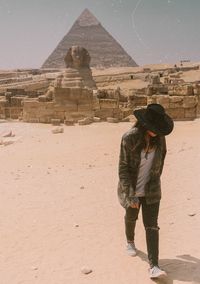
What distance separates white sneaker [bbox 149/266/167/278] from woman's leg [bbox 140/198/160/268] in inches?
1.7

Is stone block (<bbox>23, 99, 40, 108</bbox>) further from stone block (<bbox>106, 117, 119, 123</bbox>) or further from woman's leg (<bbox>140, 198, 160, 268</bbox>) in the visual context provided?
woman's leg (<bbox>140, 198, 160, 268</bbox>)

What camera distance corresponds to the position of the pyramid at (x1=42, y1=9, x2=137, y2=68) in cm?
10794

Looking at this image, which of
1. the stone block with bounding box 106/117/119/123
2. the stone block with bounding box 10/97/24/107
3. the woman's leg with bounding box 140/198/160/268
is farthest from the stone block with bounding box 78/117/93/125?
the woman's leg with bounding box 140/198/160/268

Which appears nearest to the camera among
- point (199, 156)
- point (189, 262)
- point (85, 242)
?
point (189, 262)

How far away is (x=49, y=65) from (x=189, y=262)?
11178cm

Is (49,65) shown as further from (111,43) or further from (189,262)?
(189,262)

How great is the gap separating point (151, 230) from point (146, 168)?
567 millimetres

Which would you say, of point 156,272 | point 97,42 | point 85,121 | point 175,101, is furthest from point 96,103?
point 97,42

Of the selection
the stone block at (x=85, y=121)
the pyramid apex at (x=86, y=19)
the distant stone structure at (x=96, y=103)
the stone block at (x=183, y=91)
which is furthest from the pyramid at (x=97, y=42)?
the stone block at (x=85, y=121)

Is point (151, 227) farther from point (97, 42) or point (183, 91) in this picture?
point (97, 42)

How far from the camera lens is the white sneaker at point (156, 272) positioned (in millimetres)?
4035

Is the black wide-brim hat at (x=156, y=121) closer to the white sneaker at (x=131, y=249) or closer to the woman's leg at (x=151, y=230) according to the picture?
the woman's leg at (x=151, y=230)

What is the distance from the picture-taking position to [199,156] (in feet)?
30.8

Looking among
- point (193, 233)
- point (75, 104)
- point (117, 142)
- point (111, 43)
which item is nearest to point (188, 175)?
point (193, 233)
